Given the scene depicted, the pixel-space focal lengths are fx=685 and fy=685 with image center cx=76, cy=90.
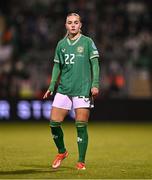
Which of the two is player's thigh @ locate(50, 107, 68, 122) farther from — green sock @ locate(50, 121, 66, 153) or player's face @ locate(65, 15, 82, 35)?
player's face @ locate(65, 15, 82, 35)

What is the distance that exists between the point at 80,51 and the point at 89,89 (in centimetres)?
55

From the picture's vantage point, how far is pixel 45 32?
22781 millimetres

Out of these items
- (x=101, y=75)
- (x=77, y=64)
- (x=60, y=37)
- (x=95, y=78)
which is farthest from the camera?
(x=60, y=37)

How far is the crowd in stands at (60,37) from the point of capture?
801 inches

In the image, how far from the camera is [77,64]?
958cm

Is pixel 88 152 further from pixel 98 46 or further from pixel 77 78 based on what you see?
pixel 98 46

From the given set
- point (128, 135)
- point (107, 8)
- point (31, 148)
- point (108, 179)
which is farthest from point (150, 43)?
point (108, 179)

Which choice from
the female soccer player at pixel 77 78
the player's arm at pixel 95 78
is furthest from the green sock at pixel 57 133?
the player's arm at pixel 95 78

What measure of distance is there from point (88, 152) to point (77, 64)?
10.7 ft

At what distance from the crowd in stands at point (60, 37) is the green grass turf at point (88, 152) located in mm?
1310

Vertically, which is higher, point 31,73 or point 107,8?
point 107,8

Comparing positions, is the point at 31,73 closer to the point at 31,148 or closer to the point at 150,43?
the point at 150,43

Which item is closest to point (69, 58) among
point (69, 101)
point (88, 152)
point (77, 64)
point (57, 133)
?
point (77, 64)

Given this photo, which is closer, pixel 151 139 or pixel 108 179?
pixel 108 179
